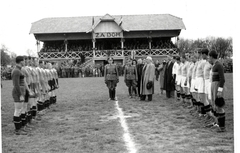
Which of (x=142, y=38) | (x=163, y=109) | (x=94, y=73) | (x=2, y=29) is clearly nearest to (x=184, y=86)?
(x=163, y=109)

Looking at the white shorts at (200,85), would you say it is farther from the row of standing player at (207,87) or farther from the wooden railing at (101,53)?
the wooden railing at (101,53)

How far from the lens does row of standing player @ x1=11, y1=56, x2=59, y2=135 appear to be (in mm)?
7406

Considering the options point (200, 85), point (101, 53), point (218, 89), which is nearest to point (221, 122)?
point (218, 89)

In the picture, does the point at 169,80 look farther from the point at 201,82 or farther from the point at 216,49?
the point at 216,49

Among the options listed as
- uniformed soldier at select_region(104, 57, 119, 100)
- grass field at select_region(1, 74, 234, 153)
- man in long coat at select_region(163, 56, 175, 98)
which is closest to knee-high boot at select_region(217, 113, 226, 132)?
grass field at select_region(1, 74, 234, 153)

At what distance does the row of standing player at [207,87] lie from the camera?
281 inches

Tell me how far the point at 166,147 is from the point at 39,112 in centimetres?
586

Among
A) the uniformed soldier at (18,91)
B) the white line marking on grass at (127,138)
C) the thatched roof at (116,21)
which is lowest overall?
the white line marking on grass at (127,138)

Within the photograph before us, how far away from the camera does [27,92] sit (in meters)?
7.86

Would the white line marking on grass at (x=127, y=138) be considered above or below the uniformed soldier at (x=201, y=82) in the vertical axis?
below

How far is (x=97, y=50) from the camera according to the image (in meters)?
41.4

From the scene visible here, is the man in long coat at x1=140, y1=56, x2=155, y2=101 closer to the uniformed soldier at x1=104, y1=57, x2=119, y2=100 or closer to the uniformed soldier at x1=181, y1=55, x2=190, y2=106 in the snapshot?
the uniformed soldier at x1=104, y1=57, x2=119, y2=100

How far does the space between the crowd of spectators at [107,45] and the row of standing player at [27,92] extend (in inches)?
1269

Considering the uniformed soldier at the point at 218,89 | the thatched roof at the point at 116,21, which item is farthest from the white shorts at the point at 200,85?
the thatched roof at the point at 116,21
